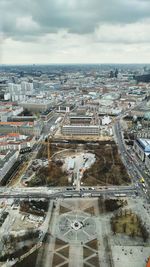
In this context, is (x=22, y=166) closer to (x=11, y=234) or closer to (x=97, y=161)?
(x=97, y=161)

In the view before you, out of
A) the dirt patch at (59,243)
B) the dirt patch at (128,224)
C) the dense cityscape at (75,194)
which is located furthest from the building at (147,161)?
the dirt patch at (59,243)

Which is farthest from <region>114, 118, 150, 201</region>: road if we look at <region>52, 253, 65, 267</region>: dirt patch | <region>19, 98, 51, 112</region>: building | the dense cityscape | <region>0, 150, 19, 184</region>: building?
<region>19, 98, 51, 112</region>: building

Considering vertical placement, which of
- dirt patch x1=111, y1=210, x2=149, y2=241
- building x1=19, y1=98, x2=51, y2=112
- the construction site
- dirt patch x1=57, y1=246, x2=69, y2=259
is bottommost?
dirt patch x1=57, y1=246, x2=69, y2=259

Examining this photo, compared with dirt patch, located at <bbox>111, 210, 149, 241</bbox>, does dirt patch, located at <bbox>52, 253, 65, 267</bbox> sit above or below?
below

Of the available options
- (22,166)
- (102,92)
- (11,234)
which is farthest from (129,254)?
(102,92)

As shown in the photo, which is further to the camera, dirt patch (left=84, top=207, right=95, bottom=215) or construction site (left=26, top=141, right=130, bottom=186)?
construction site (left=26, top=141, right=130, bottom=186)

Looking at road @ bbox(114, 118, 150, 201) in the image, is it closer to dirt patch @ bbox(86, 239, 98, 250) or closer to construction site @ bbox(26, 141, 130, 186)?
construction site @ bbox(26, 141, 130, 186)
